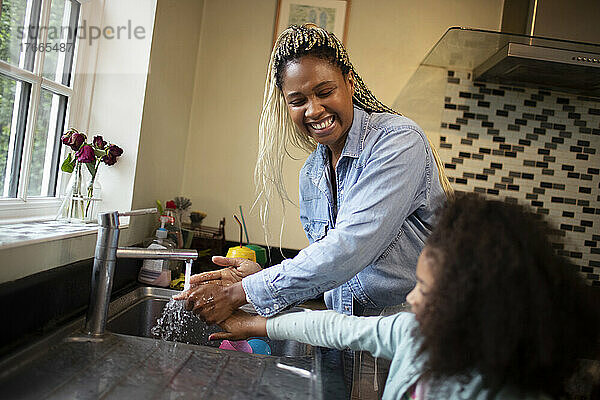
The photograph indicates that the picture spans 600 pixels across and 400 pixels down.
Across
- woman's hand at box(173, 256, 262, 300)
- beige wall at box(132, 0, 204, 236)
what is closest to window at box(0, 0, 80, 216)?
beige wall at box(132, 0, 204, 236)

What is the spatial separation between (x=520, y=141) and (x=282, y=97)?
1.46 meters

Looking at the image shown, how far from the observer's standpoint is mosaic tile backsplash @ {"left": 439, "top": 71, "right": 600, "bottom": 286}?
2467 millimetres

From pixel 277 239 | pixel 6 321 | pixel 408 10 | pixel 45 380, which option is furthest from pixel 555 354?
pixel 408 10

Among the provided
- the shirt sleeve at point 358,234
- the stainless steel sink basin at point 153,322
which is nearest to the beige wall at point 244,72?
the stainless steel sink basin at point 153,322

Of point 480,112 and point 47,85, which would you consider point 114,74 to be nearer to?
point 47,85

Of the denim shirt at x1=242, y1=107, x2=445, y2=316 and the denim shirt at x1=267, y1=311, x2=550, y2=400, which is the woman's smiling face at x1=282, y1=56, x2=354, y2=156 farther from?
the denim shirt at x1=267, y1=311, x2=550, y2=400

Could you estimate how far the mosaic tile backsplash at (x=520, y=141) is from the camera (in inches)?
97.1

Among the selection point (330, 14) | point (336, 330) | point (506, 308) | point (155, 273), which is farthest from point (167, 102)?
point (506, 308)

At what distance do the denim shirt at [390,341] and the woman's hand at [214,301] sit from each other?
0.10 metres

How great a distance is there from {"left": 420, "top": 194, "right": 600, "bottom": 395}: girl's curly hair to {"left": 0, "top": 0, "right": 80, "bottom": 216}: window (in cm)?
117

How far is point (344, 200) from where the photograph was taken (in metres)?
1.17

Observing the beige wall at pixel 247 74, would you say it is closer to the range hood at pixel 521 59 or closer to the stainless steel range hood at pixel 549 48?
the range hood at pixel 521 59

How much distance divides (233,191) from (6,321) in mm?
1564

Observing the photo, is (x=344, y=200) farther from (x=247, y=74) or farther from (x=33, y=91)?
(x=247, y=74)
